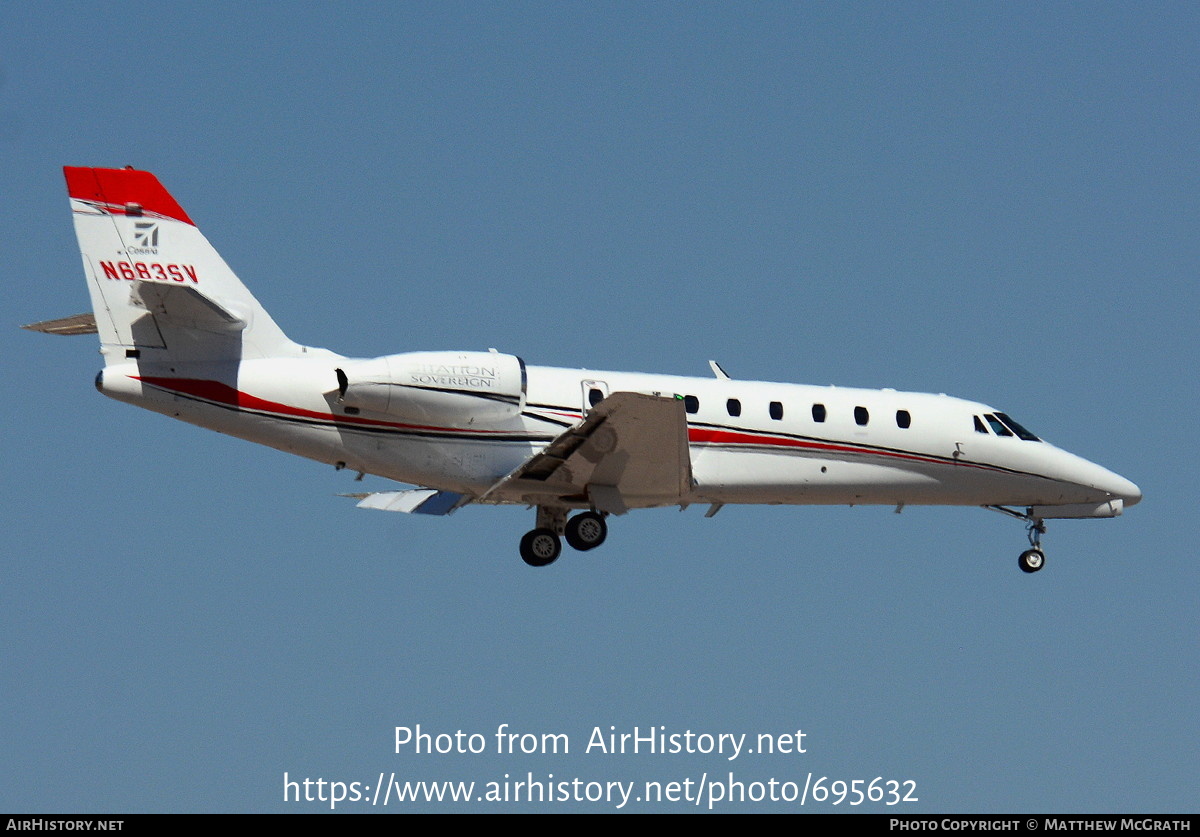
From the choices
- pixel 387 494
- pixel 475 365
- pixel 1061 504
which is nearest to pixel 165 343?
pixel 475 365

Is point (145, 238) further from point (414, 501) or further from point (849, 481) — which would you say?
point (849, 481)

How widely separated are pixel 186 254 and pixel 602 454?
19.9 feet

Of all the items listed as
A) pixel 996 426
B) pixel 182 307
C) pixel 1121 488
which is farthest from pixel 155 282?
pixel 1121 488

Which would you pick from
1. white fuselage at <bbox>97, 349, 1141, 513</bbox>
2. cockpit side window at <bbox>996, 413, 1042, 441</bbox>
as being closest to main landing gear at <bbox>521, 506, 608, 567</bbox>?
white fuselage at <bbox>97, 349, 1141, 513</bbox>

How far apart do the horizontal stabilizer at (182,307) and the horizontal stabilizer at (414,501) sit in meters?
4.90

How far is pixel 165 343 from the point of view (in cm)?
2116

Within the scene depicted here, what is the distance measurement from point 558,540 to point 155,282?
6.54 m

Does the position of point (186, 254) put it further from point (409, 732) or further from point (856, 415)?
point (856, 415)

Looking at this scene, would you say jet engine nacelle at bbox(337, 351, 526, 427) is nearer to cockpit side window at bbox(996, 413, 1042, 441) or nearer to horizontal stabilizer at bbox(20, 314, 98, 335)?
horizontal stabilizer at bbox(20, 314, 98, 335)

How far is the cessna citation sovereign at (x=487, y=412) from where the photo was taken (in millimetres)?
21234

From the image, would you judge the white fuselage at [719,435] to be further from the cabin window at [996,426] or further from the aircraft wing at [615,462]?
the aircraft wing at [615,462]

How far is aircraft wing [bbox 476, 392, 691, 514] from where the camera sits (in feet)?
69.8

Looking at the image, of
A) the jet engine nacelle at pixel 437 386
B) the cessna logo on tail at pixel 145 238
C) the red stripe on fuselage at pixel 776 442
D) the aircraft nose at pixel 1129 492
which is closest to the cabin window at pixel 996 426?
the red stripe on fuselage at pixel 776 442

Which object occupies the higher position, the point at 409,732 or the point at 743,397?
the point at 743,397
